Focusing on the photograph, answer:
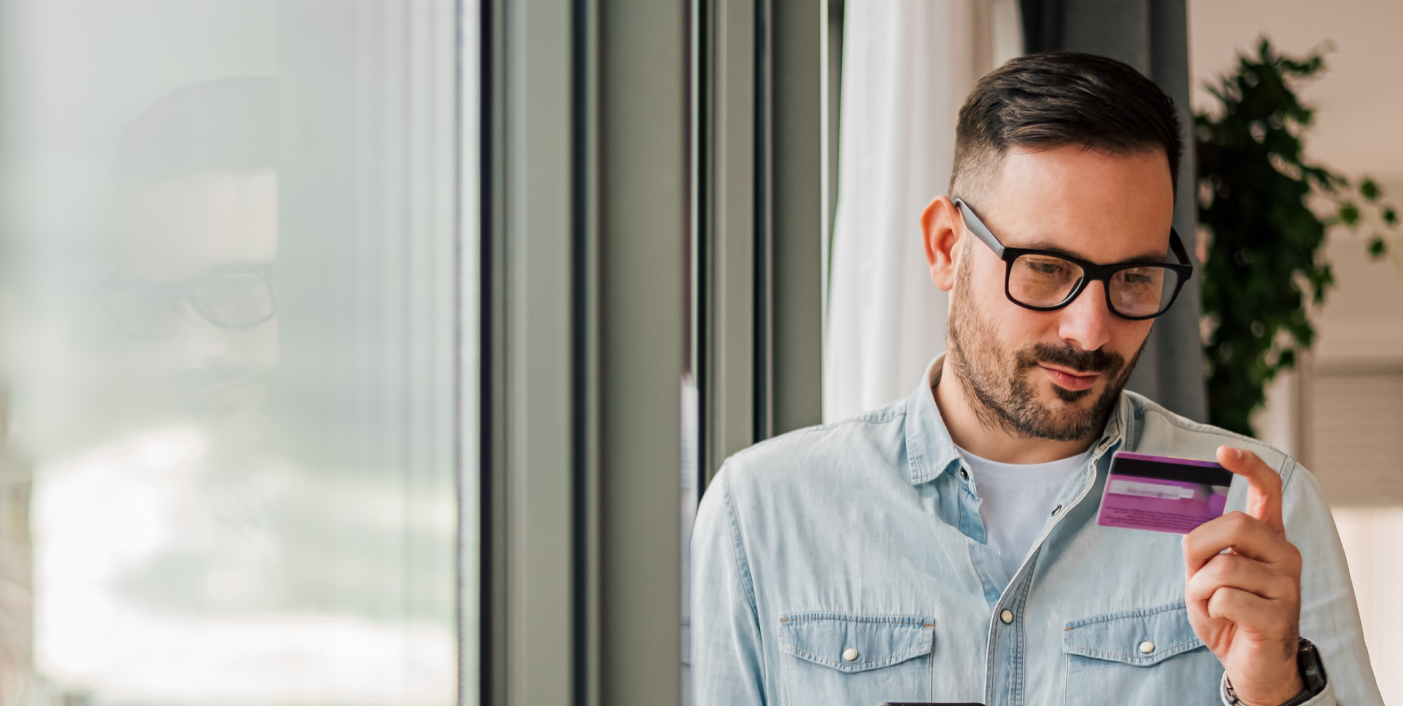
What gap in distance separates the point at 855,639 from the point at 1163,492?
1.18 feet

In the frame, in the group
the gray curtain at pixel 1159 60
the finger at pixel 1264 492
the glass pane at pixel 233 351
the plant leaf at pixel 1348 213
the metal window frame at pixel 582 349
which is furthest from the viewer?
the plant leaf at pixel 1348 213

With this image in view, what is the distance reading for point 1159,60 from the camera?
6.73ft

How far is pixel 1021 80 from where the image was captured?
973mm

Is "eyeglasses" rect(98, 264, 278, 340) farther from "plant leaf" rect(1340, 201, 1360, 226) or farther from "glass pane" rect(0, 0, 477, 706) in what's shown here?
"plant leaf" rect(1340, 201, 1360, 226)

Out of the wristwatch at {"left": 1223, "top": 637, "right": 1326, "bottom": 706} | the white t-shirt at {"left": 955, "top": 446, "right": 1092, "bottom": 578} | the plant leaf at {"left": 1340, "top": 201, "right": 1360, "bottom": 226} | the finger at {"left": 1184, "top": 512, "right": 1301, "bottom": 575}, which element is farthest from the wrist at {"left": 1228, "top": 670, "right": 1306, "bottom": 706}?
the plant leaf at {"left": 1340, "top": 201, "right": 1360, "bottom": 226}

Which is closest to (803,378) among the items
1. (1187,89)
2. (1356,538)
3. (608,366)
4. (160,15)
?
(608,366)

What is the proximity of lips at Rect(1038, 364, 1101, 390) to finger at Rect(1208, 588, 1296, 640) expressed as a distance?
0.82 feet

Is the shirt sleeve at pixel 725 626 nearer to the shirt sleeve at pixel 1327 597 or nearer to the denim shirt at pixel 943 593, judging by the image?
the denim shirt at pixel 943 593

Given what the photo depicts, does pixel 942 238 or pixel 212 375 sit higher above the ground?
pixel 942 238

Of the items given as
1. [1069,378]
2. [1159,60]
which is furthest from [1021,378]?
[1159,60]

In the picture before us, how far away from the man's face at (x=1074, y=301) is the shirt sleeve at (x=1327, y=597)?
221mm

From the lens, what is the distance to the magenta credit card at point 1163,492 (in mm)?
729

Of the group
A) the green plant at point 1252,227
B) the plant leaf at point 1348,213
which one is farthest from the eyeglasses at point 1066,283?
the plant leaf at point 1348,213

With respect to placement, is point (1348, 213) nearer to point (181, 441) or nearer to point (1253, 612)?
point (1253, 612)
